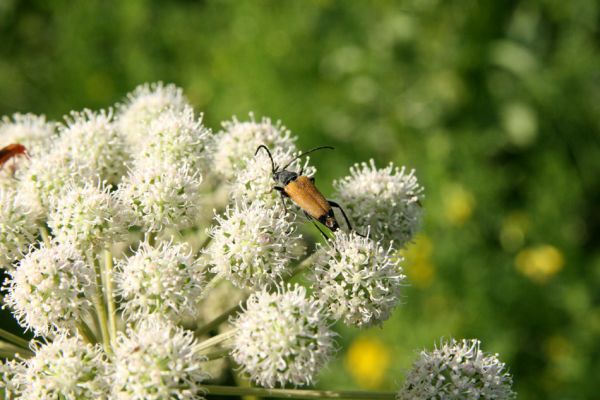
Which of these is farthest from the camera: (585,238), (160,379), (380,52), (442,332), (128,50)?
(128,50)

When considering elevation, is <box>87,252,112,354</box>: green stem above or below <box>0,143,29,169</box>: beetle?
below

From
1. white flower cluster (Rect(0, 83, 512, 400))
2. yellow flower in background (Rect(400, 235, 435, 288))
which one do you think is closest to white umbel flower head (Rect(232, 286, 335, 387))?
white flower cluster (Rect(0, 83, 512, 400))

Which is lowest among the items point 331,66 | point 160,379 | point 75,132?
point 160,379

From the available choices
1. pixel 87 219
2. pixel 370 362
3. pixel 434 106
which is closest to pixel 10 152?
pixel 87 219

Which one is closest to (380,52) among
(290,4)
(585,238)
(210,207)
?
(290,4)

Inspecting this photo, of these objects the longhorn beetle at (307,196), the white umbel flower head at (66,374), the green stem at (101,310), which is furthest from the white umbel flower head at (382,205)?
the white umbel flower head at (66,374)

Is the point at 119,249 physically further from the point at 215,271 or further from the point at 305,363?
the point at 305,363

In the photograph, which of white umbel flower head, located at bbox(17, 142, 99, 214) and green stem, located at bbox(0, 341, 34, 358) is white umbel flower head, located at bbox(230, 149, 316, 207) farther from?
green stem, located at bbox(0, 341, 34, 358)

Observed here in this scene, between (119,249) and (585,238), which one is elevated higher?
(585,238)
